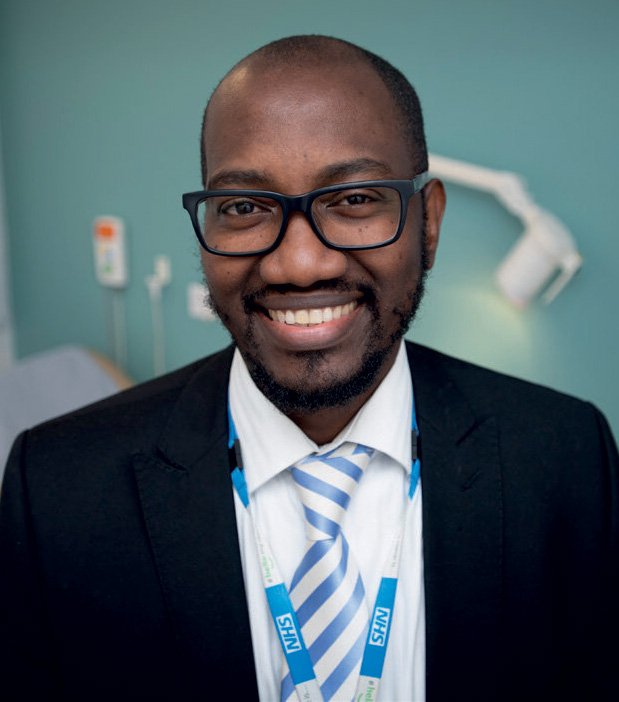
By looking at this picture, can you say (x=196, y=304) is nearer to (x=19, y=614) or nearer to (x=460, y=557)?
(x=19, y=614)

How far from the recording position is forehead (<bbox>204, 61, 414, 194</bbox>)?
900 mm

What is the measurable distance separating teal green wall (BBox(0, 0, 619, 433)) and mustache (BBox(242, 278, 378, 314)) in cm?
103

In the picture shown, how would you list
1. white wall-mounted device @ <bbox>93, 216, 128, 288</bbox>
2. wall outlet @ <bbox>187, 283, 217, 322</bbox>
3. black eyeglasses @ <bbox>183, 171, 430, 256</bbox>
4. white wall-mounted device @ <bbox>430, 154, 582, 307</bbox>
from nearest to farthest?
black eyeglasses @ <bbox>183, 171, 430, 256</bbox>
white wall-mounted device @ <bbox>430, 154, 582, 307</bbox>
wall outlet @ <bbox>187, 283, 217, 322</bbox>
white wall-mounted device @ <bbox>93, 216, 128, 288</bbox>

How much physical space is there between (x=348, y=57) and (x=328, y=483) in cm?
60

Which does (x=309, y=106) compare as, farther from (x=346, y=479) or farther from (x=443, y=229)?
(x=443, y=229)

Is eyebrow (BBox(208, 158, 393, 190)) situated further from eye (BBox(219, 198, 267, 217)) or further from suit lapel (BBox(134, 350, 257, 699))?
suit lapel (BBox(134, 350, 257, 699))

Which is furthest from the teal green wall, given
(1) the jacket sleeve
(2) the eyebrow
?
(1) the jacket sleeve

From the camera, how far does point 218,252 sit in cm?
95

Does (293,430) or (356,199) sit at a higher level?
(356,199)

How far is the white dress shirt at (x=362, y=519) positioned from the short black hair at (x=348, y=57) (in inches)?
14.6

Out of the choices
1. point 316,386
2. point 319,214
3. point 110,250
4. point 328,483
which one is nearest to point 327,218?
point 319,214

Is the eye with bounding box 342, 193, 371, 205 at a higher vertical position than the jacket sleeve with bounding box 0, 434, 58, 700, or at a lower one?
higher

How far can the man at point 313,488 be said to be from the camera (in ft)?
3.07

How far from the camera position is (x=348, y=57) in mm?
965
